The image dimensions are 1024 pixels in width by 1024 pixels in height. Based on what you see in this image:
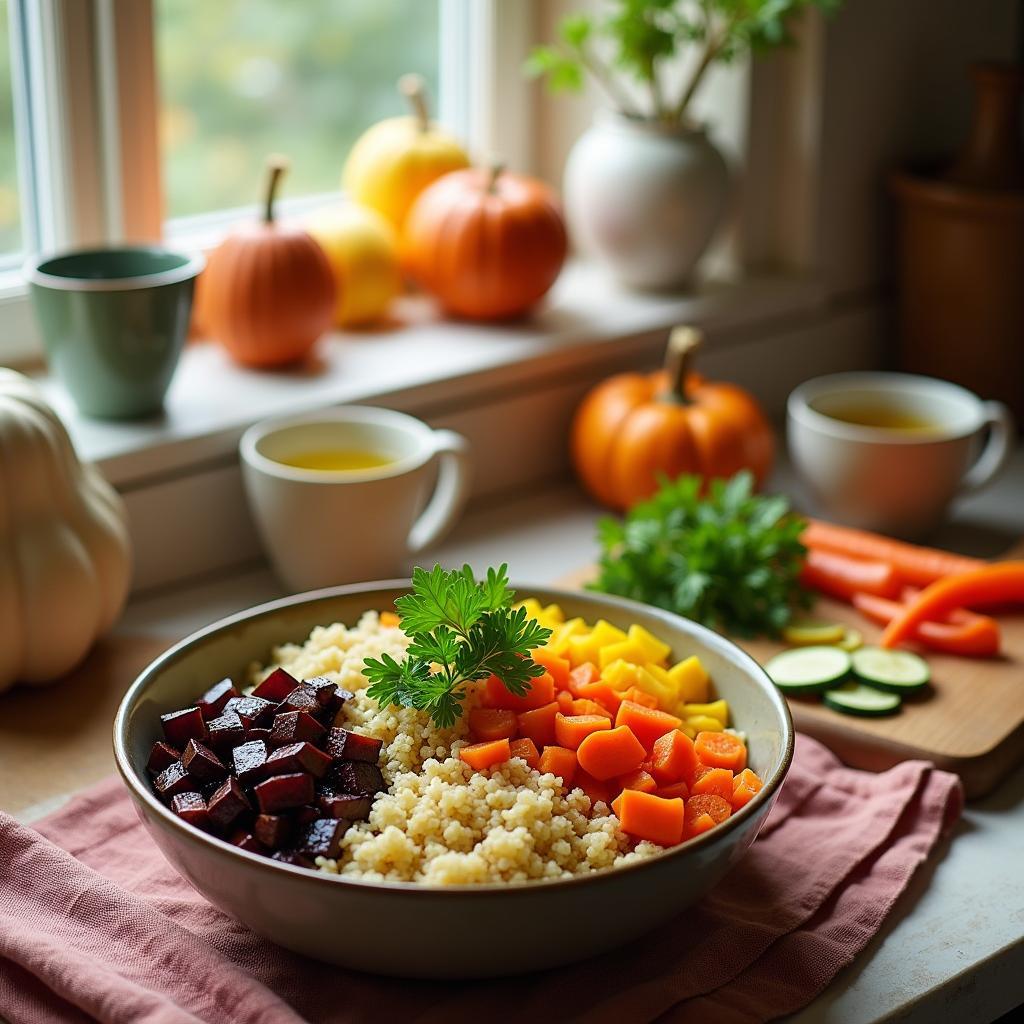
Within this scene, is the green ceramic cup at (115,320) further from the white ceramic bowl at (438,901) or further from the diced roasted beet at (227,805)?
the diced roasted beet at (227,805)

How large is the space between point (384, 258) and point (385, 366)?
0.19 m

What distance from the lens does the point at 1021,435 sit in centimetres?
219

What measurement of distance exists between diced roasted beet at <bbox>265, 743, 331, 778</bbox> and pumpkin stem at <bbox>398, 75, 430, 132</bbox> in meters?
1.20

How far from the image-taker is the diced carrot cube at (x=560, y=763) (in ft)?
3.43

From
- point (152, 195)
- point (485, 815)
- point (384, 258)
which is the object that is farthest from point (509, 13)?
point (485, 815)

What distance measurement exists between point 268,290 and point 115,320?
25 cm

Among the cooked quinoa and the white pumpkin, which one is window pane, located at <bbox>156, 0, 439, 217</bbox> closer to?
the white pumpkin

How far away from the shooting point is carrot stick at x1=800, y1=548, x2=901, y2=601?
61.7 inches

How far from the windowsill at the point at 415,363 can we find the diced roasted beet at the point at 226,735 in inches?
20.6

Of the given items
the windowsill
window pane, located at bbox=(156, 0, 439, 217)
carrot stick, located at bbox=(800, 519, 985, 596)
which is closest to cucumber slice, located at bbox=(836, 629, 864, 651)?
carrot stick, located at bbox=(800, 519, 985, 596)

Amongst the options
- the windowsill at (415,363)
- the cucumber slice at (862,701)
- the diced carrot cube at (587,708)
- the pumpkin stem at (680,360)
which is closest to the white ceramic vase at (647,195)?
the windowsill at (415,363)

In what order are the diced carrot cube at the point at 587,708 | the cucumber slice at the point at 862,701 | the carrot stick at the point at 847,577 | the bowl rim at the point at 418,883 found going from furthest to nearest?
the carrot stick at the point at 847,577, the cucumber slice at the point at 862,701, the diced carrot cube at the point at 587,708, the bowl rim at the point at 418,883

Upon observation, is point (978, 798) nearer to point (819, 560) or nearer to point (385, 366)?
point (819, 560)

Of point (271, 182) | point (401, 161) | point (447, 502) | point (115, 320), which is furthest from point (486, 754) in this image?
point (401, 161)
